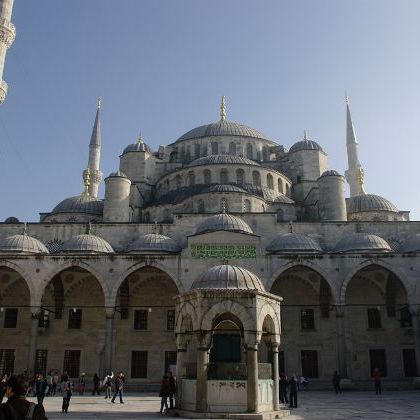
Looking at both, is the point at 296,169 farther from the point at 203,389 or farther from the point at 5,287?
the point at 203,389

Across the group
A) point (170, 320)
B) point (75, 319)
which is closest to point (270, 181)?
point (170, 320)

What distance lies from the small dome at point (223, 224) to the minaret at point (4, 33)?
11.9 m

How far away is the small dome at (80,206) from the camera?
83.7ft

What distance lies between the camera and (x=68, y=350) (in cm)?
2069

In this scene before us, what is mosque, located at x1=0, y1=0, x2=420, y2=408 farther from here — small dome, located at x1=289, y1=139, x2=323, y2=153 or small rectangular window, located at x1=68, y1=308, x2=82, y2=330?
small dome, located at x1=289, y1=139, x2=323, y2=153

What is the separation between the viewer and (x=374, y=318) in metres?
20.8

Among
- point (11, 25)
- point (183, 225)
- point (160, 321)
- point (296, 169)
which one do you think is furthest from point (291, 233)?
point (11, 25)

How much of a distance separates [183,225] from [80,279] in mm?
5111

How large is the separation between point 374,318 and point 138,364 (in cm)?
1009

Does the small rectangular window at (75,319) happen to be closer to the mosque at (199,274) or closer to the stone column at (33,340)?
the mosque at (199,274)

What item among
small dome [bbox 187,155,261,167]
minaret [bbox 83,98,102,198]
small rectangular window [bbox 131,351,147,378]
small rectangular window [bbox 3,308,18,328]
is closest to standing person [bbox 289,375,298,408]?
small rectangular window [bbox 131,351,147,378]

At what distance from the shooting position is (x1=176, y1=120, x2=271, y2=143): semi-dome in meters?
31.3

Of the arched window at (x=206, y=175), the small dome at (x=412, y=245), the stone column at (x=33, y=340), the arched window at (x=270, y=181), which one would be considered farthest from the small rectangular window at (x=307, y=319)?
the stone column at (x=33, y=340)

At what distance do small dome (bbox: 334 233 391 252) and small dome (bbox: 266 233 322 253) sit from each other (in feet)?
3.67
